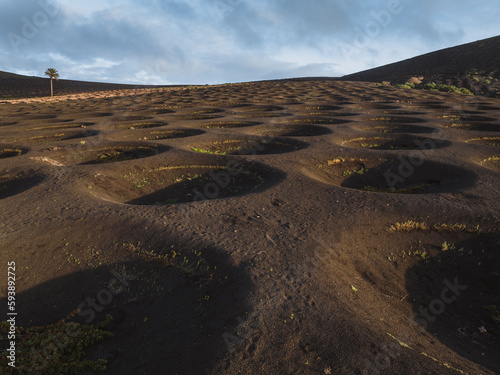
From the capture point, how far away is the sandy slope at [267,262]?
304 centimetres

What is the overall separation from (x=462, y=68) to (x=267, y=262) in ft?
227

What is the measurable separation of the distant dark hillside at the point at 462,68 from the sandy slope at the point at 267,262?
1544 inches

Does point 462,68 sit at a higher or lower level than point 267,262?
Result: higher

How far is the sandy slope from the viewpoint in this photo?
304cm

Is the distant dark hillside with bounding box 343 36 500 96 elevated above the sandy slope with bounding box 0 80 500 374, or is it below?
above

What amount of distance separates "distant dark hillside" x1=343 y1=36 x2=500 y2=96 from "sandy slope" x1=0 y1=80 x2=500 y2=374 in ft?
129

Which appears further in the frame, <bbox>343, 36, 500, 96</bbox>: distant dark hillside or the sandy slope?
<bbox>343, 36, 500, 96</bbox>: distant dark hillside

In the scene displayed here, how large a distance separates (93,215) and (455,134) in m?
14.4

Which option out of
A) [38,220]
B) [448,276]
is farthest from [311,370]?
[38,220]

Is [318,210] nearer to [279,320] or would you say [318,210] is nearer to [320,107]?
[279,320]

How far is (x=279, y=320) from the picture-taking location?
3277 millimetres

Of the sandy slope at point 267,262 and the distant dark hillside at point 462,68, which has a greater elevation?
the distant dark hillside at point 462,68

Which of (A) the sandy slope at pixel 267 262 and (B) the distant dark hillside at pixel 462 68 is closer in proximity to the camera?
(A) the sandy slope at pixel 267 262

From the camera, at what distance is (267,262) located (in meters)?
4.26
